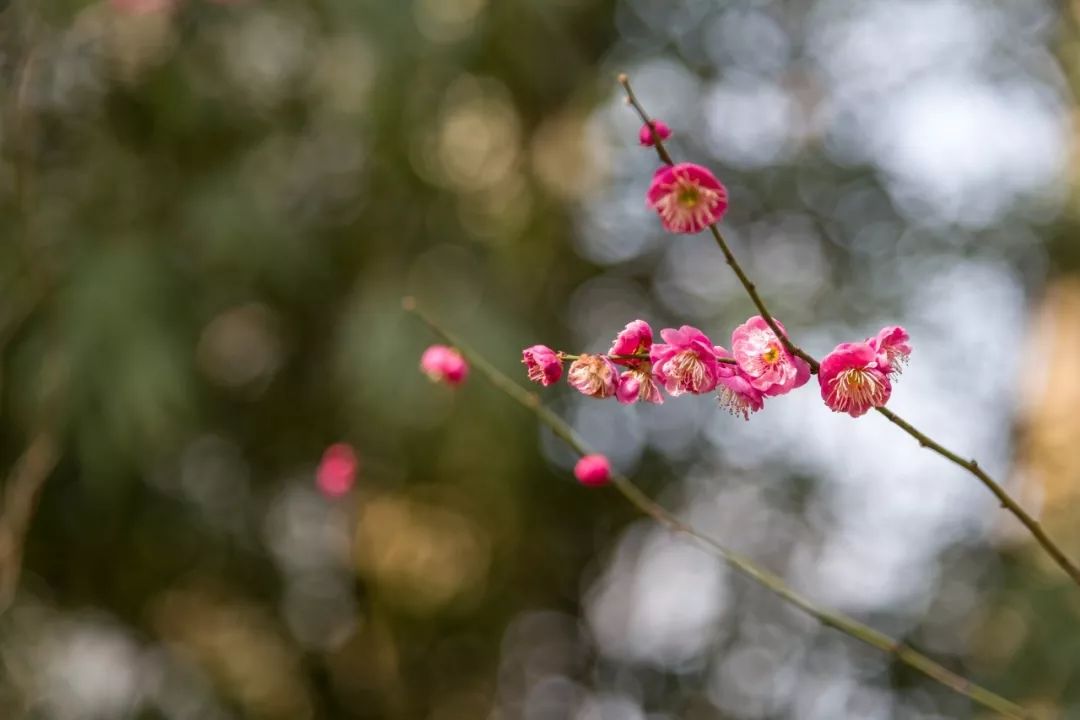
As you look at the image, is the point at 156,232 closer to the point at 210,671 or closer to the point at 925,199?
the point at 210,671

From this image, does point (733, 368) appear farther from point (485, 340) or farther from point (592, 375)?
point (485, 340)

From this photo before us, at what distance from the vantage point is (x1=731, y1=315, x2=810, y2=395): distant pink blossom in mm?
558

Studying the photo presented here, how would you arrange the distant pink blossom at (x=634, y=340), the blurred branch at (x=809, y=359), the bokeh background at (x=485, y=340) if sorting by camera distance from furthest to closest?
1. the bokeh background at (x=485, y=340)
2. the distant pink blossom at (x=634, y=340)
3. the blurred branch at (x=809, y=359)

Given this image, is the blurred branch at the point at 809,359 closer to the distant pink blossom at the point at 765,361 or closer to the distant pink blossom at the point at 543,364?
the distant pink blossom at the point at 765,361

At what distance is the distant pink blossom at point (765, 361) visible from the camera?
1.83ft

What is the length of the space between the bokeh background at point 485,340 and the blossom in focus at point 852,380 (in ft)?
4.29

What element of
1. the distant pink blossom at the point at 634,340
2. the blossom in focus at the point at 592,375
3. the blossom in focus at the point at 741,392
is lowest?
the blossom in focus at the point at 592,375

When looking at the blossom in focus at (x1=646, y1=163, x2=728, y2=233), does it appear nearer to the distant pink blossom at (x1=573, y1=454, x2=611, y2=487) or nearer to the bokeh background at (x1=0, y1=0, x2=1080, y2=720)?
the distant pink blossom at (x1=573, y1=454, x2=611, y2=487)

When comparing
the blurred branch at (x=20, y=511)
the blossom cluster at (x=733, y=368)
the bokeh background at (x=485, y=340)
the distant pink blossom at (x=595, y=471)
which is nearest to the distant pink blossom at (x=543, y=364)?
the blossom cluster at (x=733, y=368)

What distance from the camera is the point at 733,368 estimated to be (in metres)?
0.60

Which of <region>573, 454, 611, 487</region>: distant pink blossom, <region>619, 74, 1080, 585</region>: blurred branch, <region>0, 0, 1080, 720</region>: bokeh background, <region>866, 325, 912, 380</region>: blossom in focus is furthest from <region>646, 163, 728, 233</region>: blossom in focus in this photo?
<region>0, 0, 1080, 720</region>: bokeh background

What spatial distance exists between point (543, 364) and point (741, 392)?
0.37ft

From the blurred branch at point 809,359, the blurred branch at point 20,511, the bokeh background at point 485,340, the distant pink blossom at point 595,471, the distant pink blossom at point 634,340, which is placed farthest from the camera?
the bokeh background at point 485,340

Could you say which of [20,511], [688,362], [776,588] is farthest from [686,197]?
[20,511]
